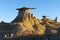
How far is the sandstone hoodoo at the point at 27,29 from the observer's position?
56156mm

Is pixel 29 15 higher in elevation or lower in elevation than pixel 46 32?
higher

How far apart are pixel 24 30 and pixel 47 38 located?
311 inches

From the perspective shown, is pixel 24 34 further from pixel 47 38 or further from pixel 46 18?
pixel 46 18

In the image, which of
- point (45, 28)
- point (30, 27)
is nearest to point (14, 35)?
point (30, 27)

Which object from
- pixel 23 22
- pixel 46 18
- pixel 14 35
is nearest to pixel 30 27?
pixel 23 22

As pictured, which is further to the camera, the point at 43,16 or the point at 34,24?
the point at 43,16

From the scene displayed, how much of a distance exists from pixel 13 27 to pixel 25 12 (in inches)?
309

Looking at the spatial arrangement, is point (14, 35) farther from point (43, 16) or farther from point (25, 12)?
point (43, 16)

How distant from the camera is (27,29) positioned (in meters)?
61.0

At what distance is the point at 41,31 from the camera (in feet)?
206

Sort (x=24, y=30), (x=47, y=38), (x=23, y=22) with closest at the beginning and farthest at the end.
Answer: (x=47, y=38) < (x=24, y=30) < (x=23, y=22)

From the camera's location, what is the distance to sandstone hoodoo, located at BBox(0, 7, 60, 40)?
5616 centimetres

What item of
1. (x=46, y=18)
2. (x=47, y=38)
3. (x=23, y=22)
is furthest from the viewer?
(x=46, y=18)

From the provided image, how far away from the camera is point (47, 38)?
55219 millimetres
